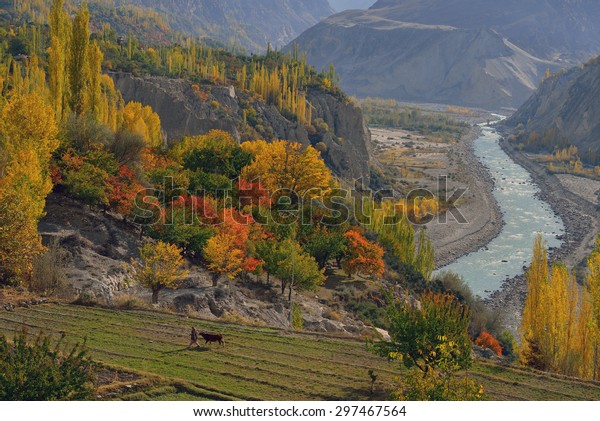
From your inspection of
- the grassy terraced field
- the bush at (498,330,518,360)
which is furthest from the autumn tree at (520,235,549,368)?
the grassy terraced field

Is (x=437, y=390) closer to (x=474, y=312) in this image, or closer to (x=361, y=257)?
(x=361, y=257)

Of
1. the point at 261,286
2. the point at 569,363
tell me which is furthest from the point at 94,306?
the point at 569,363

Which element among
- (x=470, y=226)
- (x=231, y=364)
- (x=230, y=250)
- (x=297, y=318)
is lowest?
(x=470, y=226)

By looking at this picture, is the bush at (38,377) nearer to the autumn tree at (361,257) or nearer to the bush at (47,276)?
the bush at (47,276)

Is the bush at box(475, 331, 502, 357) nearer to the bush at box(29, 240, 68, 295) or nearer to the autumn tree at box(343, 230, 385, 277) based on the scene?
the autumn tree at box(343, 230, 385, 277)

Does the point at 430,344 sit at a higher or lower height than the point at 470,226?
higher

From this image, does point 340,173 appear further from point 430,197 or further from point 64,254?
Result: point 64,254

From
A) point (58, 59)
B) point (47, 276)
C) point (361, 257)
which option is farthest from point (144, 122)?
point (47, 276)
